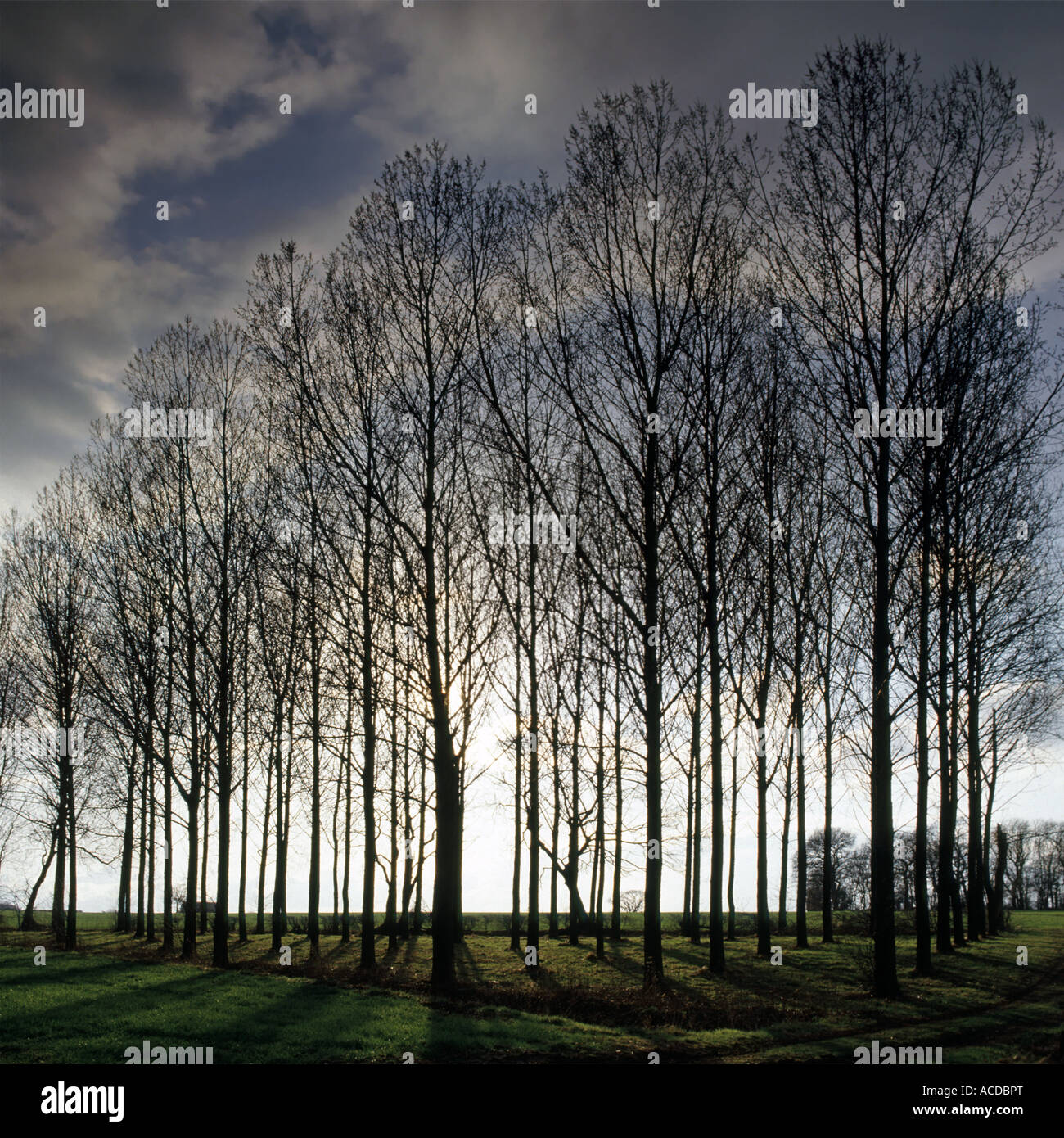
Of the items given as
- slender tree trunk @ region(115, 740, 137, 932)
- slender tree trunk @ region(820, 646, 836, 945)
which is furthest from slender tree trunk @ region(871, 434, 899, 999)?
slender tree trunk @ region(115, 740, 137, 932)

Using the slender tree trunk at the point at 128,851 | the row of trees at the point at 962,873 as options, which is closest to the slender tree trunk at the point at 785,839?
the row of trees at the point at 962,873

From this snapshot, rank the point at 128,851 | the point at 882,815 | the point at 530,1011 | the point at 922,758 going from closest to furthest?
1. the point at 530,1011
2. the point at 882,815
3. the point at 922,758
4. the point at 128,851

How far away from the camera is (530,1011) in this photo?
537 inches

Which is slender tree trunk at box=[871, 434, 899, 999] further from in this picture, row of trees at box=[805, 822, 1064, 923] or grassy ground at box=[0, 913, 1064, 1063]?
row of trees at box=[805, 822, 1064, 923]

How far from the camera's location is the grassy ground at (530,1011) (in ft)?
32.0

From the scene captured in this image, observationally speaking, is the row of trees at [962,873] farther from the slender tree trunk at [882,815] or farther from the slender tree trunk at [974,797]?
the slender tree trunk at [882,815]

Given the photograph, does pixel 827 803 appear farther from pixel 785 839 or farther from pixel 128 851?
pixel 128 851

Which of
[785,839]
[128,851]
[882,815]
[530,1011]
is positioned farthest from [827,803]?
[128,851]

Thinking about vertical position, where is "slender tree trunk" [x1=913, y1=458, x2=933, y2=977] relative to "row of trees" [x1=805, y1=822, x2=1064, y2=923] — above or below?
above

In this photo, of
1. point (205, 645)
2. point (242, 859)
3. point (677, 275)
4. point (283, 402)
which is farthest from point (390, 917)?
point (677, 275)

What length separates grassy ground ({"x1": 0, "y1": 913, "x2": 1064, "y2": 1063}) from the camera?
9.77 meters
